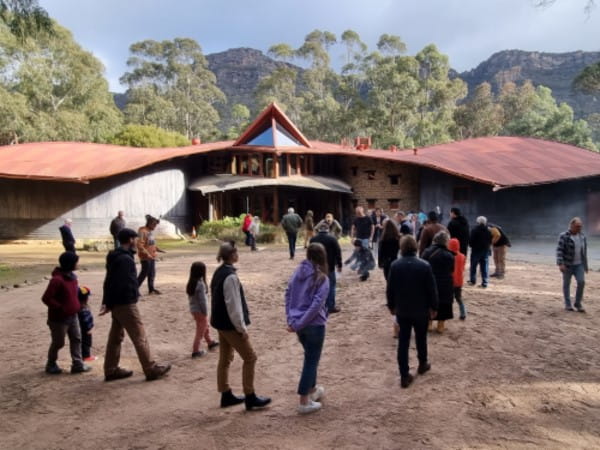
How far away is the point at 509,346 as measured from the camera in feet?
21.3

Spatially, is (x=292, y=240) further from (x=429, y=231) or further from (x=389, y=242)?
(x=429, y=231)

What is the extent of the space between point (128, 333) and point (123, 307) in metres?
0.30

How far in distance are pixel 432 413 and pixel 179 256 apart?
1408 centimetres

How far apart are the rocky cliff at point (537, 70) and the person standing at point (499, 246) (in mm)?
75834

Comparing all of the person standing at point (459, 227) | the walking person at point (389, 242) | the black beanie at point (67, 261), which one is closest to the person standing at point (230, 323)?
the black beanie at point (67, 261)

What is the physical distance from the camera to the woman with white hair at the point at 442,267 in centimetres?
625

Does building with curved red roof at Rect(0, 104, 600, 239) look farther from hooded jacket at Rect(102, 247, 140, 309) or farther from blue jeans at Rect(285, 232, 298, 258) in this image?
hooded jacket at Rect(102, 247, 140, 309)

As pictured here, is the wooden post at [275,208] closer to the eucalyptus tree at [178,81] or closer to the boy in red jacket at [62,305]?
the boy in red jacket at [62,305]

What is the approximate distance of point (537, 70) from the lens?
89062 mm

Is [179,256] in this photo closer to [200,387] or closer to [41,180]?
[41,180]

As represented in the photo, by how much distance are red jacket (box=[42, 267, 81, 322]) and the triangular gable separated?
20.3 metres

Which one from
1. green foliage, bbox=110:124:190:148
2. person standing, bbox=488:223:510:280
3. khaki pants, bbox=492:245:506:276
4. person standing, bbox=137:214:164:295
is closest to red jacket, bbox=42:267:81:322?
person standing, bbox=137:214:164:295

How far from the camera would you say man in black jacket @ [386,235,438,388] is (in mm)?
5137

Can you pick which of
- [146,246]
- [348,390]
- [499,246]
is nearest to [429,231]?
[348,390]
